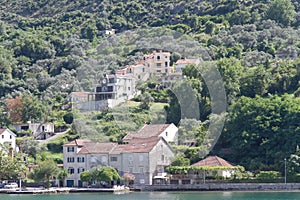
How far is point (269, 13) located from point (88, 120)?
147 ft

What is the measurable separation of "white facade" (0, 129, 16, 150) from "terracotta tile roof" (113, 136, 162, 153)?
11775mm

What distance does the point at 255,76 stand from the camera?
83562 mm

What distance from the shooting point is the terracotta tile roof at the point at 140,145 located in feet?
229

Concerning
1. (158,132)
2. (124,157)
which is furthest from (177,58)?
(124,157)

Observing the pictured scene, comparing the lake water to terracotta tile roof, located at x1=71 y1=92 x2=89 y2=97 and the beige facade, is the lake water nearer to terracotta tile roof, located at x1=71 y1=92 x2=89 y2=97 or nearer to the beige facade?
terracotta tile roof, located at x1=71 y1=92 x2=89 y2=97

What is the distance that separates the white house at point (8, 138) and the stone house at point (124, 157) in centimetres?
695

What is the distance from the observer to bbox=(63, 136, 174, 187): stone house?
2739 inches

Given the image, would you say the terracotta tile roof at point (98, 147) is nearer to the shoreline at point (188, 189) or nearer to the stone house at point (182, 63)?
the shoreline at point (188, 189)

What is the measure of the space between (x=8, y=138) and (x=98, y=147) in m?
10.4

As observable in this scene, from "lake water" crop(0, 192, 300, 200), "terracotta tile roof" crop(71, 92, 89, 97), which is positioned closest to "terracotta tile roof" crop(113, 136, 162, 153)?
"lake water" crop(0, 192, 300, 200)

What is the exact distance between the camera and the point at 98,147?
72.9m

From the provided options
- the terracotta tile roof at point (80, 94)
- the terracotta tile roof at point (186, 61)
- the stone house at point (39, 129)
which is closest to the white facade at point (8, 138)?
the stone house at point (39, 129)

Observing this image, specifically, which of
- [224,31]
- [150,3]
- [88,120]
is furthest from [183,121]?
[150,3]

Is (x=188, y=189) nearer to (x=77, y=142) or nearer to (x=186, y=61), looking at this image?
(x=77, y=142)
